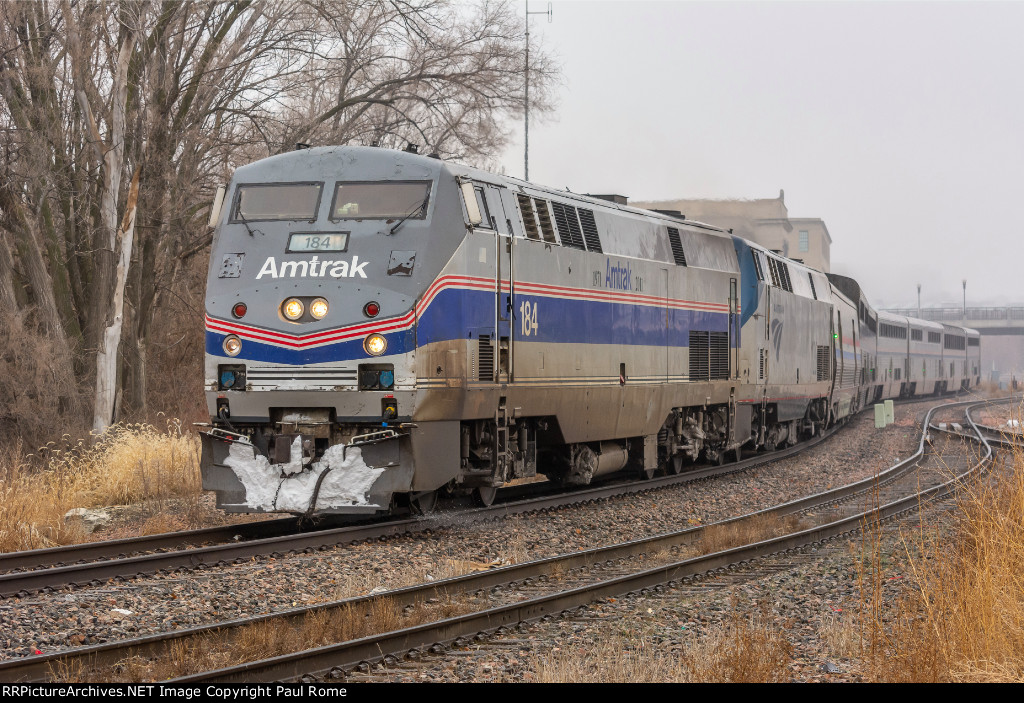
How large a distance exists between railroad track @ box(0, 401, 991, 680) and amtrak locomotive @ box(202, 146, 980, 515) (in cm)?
191

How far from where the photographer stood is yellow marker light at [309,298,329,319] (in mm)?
11492

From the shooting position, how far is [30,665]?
6.58 metres

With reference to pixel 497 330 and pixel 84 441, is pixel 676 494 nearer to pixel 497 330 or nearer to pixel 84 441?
pixel 497 330

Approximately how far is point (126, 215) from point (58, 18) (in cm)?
338

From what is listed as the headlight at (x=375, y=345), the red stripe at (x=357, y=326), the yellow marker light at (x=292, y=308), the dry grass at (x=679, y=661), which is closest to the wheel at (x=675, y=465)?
the red stripe at (x=357, y=326)

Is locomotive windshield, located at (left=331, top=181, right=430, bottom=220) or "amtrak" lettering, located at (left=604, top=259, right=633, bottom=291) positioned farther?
"amtrak" lettering, located at (left=604, top=259, right=633, bottom=291)

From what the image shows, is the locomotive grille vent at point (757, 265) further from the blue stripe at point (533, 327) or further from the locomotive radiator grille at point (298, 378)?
the locomotive radiator grille at point (298, 378)

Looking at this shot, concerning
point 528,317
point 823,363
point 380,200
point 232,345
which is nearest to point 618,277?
point 528,317

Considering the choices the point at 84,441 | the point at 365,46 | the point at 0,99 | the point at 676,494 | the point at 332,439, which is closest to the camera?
the point at 332,439

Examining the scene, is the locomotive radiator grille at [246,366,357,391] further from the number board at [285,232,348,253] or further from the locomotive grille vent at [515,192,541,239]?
the locomotive grille vent at [515,192,541,239]

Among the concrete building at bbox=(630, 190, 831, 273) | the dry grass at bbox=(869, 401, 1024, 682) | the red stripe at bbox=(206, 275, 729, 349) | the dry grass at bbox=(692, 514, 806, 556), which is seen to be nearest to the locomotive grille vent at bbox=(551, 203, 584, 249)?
the red stripe at bbox=(206, 275, 729, 349)

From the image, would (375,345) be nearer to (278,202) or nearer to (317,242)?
(317,242)

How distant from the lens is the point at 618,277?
1556 cm

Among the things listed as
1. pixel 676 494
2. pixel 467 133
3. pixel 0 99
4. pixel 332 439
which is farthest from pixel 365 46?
pixel 332 439
